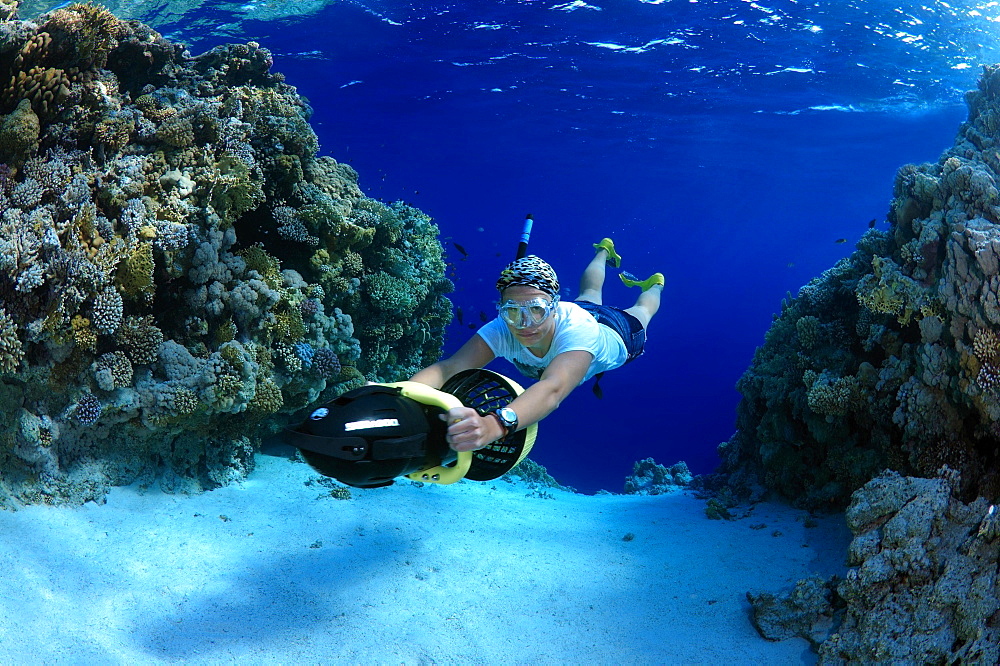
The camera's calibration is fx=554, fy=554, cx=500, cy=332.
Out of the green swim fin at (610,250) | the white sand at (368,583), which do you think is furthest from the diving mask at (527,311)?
the green swim fin at (610,250)

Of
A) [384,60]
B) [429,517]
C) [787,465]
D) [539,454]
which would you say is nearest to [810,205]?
[539,454]

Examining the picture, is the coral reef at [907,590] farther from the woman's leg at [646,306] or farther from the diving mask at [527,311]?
the woman's leg at [646,306]

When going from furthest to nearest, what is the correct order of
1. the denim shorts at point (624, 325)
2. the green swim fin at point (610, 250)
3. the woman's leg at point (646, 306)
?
the green swim fin at point (610, 250) → the woman's leg at point (646, 306) → the denim shorts at point (624, 325)

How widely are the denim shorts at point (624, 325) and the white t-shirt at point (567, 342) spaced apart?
27cm

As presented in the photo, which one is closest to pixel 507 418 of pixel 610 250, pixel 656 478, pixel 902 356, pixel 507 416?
pixel 507 416

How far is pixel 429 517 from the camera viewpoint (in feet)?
20.5

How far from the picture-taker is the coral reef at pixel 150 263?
16.2 ft

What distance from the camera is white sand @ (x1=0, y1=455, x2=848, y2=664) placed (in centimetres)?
392

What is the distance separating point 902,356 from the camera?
592cm

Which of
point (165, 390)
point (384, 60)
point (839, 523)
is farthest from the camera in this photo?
point (384, 60)

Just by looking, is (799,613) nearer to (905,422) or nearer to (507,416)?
(905,422)

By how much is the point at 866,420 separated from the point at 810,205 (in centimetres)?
4657

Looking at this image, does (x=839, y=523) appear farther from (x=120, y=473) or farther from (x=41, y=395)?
(x=41, y=395)

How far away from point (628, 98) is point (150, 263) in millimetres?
19927
